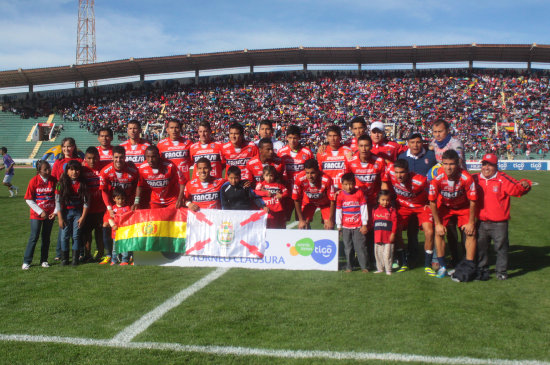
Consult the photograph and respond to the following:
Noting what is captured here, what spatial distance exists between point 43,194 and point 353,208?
4.73 metres

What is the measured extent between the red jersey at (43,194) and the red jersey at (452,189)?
5.68 m

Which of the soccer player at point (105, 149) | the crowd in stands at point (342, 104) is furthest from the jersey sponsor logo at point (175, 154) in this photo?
the crowd in stands at point (342, 104)

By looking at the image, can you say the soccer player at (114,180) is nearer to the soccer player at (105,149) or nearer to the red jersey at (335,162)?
the soccer player at (105,149)

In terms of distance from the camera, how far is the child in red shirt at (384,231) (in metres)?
6.21

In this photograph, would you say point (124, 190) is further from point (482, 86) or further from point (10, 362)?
point (482, 86)

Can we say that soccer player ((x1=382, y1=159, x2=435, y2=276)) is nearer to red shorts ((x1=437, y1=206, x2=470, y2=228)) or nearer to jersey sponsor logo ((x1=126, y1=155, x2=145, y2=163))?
red shorts ((x1=437, y1=206, x2=470, y2=228))

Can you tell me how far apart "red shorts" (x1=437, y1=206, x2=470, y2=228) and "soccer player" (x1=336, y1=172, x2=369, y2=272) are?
3.62 feet

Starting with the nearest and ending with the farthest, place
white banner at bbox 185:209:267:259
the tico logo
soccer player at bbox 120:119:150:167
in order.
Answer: the tico logo → white banner at bbox 185:209:267:259 → soccer player at bbox 120:119:150:167

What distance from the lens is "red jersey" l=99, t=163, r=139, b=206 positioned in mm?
6926

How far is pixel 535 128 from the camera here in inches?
1421

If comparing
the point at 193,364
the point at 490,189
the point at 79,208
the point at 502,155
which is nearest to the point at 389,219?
the point at 490,189

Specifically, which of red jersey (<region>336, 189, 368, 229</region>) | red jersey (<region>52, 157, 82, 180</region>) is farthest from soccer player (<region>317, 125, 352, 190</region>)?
red jersey (<region>52, 157, 82, 180</region>)

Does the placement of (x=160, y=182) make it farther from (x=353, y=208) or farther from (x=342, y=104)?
(x=342, y=104)

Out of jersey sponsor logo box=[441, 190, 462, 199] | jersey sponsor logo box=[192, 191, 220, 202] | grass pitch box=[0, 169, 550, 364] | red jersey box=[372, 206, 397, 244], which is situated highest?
jersey sponsor logo box=[441, 190, 462, 199]
